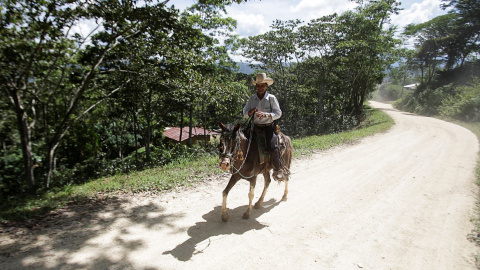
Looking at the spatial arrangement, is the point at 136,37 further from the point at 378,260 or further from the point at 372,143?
the point at 372,143

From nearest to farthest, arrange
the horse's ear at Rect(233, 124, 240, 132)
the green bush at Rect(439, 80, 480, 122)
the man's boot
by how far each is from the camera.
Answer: the horse's ear at Rect(233, 124, 240, 132) → the man's boot → the green bush at Rect(439, 80, 480, 122)

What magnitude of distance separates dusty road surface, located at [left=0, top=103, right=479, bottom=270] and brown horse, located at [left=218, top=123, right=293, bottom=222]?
2.34 ft

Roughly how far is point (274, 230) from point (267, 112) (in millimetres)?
2462

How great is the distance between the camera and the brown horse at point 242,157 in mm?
4410

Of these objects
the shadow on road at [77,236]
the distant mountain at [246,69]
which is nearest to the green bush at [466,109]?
the distant mountain at [246,69]

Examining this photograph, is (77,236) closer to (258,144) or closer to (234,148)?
(234,148)

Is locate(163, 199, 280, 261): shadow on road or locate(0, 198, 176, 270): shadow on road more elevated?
locate(0, 198, 176, 270): shadow on road

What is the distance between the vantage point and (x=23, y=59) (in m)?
6.10

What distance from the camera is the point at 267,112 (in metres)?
5.35

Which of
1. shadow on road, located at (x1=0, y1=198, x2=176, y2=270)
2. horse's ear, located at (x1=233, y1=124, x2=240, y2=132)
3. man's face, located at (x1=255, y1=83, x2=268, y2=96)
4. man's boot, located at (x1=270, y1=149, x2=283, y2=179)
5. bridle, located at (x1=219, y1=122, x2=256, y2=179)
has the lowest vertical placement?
shadow on road, located at (x1=0, y1=198, x2=176, y2=270)

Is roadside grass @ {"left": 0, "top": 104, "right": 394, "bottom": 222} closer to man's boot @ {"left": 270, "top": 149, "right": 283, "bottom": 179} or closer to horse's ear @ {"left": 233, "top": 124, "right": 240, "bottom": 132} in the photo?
man's boot @ {"left": 270, "top": 149, "right": 283, "bottom": 179}

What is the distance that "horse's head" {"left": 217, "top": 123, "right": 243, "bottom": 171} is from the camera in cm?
428

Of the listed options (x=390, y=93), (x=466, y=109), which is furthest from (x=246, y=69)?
(x=390, y=93)

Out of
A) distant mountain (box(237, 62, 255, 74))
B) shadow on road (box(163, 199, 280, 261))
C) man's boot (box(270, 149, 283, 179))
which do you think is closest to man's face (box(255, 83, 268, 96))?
man's boot (box(270, 149, 283, 179))
